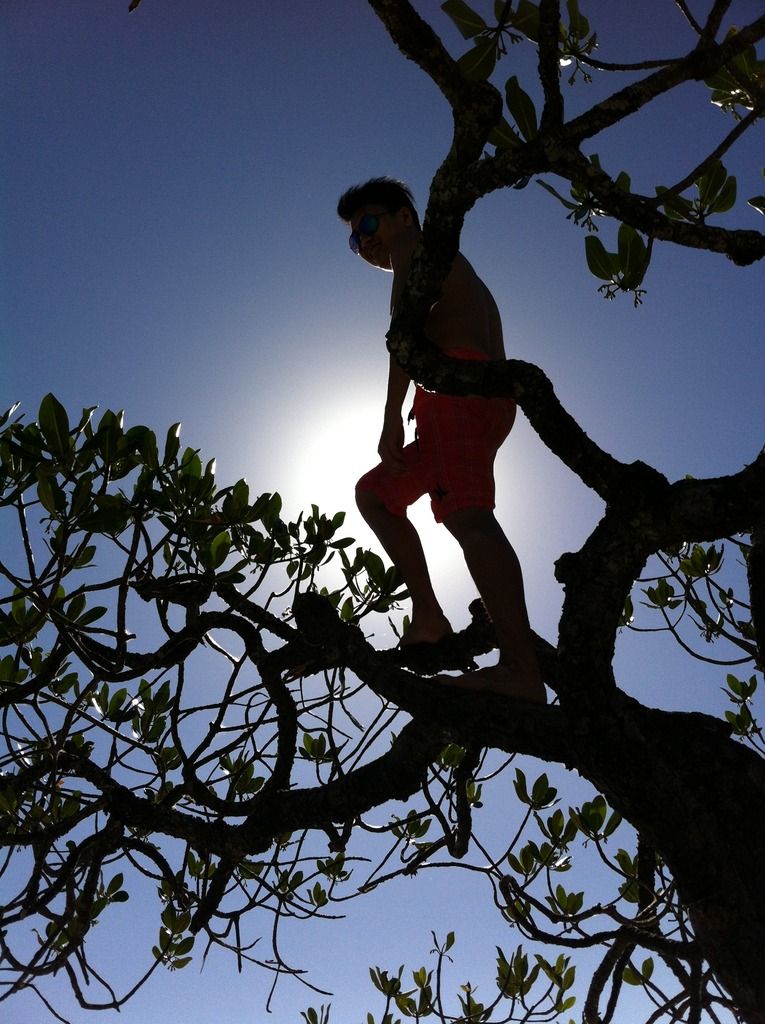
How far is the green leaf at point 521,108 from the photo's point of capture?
1.97m

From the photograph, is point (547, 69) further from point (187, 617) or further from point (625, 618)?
point (625, 618)

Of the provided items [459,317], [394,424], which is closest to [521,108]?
[459,317]

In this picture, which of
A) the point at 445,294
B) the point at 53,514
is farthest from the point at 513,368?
the point at 53,514

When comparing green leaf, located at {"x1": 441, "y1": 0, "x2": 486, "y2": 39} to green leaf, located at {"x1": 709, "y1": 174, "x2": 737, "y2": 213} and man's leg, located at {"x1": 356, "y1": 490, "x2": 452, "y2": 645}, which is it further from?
man's leg, located at {"x1": 356, "y1": 490, "x2": 452, "y2": 645}

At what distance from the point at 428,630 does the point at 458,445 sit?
716 millimetres

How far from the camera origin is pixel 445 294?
7.81 ft

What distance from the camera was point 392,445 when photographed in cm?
246

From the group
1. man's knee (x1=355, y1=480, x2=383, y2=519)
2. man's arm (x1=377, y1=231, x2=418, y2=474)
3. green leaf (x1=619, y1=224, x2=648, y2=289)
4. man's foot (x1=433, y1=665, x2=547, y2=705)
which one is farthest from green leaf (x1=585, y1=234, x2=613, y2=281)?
man's foot (x1=433, y1=665, x2=547, y2=705)

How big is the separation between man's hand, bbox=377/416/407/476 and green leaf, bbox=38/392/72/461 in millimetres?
909

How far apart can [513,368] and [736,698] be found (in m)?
2.41

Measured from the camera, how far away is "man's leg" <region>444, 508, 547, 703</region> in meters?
2.12

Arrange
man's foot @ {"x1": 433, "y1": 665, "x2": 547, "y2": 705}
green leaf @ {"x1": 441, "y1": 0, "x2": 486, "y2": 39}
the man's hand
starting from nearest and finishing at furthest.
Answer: green leaf @ {"x1": 441, "y1": 0, "x2": 486, "y2": 39} → man's foot @ {"x1": 433, "y1": 665, "x2": 547, "y2": 705} → the man's hand

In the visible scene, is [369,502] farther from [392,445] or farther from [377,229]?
[377,229]

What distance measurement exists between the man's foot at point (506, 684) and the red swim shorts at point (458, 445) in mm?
458
